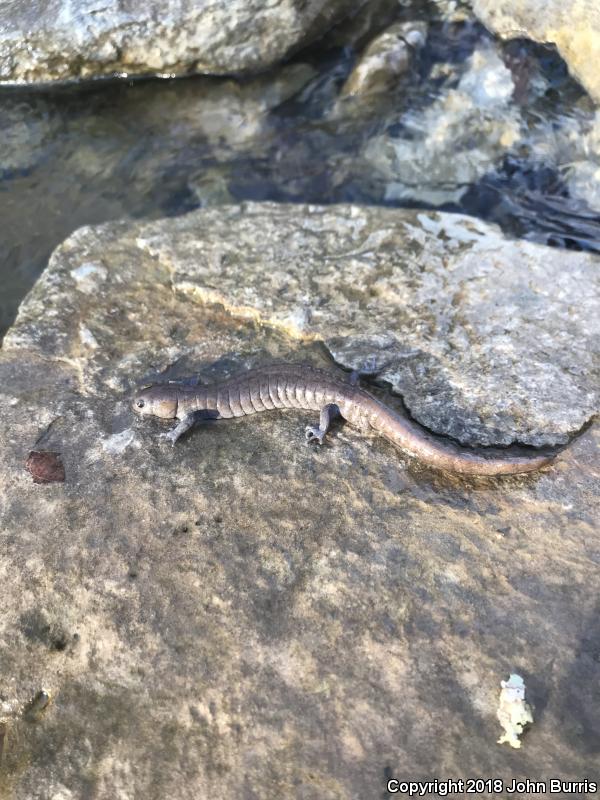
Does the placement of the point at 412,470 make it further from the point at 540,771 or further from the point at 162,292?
the point at 162,292

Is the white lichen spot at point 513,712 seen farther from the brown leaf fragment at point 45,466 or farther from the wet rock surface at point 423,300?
the brown leaf fragment at point 45,466

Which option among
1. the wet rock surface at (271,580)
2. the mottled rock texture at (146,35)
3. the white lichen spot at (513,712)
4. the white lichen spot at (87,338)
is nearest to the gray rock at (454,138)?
the mottled rock texture at (146,35)

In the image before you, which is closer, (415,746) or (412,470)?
(415,746)

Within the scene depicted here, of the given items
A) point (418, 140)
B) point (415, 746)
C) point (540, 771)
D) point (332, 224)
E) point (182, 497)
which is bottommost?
point (182, 497)

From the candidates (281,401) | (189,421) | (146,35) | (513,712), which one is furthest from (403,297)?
(146,35)

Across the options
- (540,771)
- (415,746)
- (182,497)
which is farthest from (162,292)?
(540,771)

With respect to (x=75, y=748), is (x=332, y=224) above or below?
above

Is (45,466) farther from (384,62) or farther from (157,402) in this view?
(384,62)
